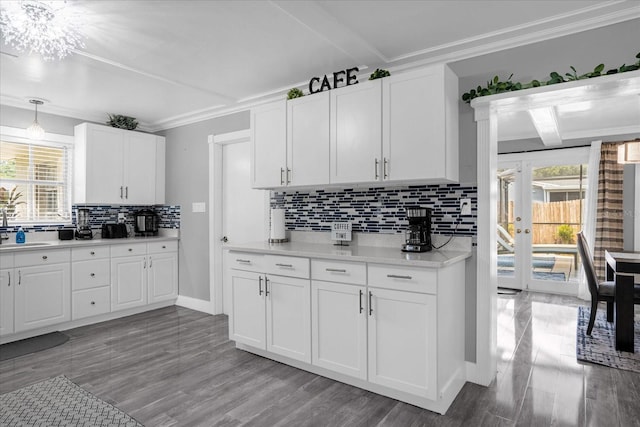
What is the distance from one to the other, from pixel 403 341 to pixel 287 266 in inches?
40.4

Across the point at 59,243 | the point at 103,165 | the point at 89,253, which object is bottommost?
the point at 89,253

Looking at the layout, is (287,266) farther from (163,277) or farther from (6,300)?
(6,300)

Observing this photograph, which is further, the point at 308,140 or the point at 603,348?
the point at 603,348

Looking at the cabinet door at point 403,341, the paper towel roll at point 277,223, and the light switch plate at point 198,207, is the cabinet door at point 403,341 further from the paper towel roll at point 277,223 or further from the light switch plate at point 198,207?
the light switch plate at point 198,207

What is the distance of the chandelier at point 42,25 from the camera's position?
223cm

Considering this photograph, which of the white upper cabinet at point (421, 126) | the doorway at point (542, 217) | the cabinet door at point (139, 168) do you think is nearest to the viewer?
the white upper cabinet at point (421, 126)

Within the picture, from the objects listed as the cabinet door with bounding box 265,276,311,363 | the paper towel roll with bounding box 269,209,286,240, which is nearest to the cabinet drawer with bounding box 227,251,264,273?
the cabinet door with bounding box 265,276,311,363

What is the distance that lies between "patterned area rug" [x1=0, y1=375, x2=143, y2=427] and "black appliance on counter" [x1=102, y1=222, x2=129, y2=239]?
227 centimetres

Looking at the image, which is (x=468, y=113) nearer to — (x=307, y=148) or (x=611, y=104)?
(x=307, y=148)

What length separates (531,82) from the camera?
8.19ft

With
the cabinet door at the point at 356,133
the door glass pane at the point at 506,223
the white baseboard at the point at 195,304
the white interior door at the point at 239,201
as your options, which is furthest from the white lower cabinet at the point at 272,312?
the door glass pane at the point at 506,223

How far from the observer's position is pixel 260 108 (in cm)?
342

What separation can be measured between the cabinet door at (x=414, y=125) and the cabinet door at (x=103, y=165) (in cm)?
355

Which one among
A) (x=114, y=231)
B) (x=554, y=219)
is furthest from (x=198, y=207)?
(x=554, y=219)
